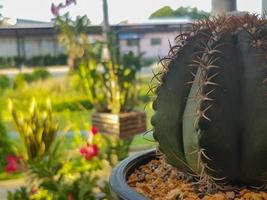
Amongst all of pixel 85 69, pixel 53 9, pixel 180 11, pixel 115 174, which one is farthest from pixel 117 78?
pixel 115 174

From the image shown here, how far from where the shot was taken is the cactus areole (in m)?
0.53

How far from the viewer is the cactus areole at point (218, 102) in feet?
1.74

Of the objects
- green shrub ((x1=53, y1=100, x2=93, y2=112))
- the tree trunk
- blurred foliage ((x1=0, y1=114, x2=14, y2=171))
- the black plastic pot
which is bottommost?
blurred foliage ((x1=0, y1=114, x2=14, y2=171))

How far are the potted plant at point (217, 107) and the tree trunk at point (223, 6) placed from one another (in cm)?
8

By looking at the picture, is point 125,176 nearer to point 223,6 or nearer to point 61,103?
point 223,6

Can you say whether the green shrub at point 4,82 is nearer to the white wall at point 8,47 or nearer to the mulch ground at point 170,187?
the white wall at point 8,47

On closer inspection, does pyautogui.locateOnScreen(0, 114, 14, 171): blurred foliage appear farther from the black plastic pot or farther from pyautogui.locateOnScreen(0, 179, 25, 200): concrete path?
the black plastic pot

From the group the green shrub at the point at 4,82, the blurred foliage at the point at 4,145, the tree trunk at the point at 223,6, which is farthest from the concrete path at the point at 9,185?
the tree trunk at the point at 223,6

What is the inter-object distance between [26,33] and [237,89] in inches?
111

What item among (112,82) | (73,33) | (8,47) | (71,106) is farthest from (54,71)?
(112,82)

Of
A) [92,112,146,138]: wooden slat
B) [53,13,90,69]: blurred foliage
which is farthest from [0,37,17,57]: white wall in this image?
[92,112,146,138]: wooden slat

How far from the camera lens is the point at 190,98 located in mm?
558

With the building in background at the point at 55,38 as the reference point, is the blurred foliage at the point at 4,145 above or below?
below

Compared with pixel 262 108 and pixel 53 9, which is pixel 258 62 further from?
pixel 53 9
